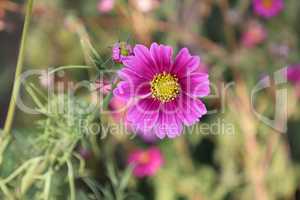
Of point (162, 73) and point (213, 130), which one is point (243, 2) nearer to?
point (213, 130)

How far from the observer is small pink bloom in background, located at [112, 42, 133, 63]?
0.88m

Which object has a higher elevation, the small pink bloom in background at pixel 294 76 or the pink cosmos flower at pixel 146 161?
the small pink bloom in background at pixel 294 76

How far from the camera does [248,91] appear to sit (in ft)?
5.72

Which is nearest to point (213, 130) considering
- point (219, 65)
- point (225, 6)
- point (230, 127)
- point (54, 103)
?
point (230, 127)

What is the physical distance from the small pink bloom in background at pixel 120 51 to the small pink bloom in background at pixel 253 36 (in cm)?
97

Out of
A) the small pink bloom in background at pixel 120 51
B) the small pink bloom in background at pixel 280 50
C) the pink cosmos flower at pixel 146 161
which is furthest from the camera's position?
the small pink bloom in background at pixel 280 50

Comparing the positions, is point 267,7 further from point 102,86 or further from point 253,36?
point 102,86

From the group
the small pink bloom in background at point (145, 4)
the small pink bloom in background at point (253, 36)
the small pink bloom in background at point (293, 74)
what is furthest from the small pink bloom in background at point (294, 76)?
the small pink bloom in background at point (145, 4)

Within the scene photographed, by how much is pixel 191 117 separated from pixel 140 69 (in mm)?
104

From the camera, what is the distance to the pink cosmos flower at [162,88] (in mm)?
890

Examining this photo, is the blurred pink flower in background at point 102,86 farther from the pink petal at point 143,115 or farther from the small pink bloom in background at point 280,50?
the small pink bloom in background at point 280,50

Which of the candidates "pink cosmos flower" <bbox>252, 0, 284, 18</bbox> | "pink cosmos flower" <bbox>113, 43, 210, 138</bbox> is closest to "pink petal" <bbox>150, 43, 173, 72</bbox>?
"pink cosmos flower" <bbox>113, 43, 210, 138</bbox>

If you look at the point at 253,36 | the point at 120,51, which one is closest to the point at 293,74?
the point at 253,36

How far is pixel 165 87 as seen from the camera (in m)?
0.98
